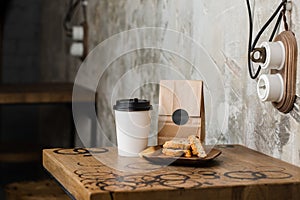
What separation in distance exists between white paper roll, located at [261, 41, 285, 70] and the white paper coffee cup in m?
0.35

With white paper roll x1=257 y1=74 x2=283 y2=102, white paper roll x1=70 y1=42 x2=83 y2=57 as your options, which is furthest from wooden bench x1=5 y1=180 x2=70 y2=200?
white paper roll x1=257 y1=74 x2=283 y2=102

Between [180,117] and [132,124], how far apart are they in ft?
0.54

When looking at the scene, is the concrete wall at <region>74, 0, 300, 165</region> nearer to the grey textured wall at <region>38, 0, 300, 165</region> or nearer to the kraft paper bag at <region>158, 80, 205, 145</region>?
the grey textured wall at <region>38, 0, 300, 165</region>

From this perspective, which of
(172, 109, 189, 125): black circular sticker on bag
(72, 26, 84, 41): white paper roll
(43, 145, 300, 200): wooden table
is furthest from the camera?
(72, 26, 84, 41): white paper roll

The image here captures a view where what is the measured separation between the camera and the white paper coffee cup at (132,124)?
1.65 metres

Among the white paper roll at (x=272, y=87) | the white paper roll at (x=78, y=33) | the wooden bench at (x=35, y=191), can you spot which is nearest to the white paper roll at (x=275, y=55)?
the white paper roll at (x=272, y=87)

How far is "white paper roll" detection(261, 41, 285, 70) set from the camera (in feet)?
5.38

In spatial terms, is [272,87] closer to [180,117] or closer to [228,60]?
[180,117]

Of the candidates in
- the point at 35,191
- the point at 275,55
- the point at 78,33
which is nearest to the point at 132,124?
the point at 275,55

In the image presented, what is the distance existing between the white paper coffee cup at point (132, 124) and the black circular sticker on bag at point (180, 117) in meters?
0.10

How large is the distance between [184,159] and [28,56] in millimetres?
4001

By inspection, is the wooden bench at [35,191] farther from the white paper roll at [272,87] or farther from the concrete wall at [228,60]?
the white paper roll at [272,87]

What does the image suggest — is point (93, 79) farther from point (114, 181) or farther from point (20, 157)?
point (114, 181)

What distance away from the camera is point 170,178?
141cm
